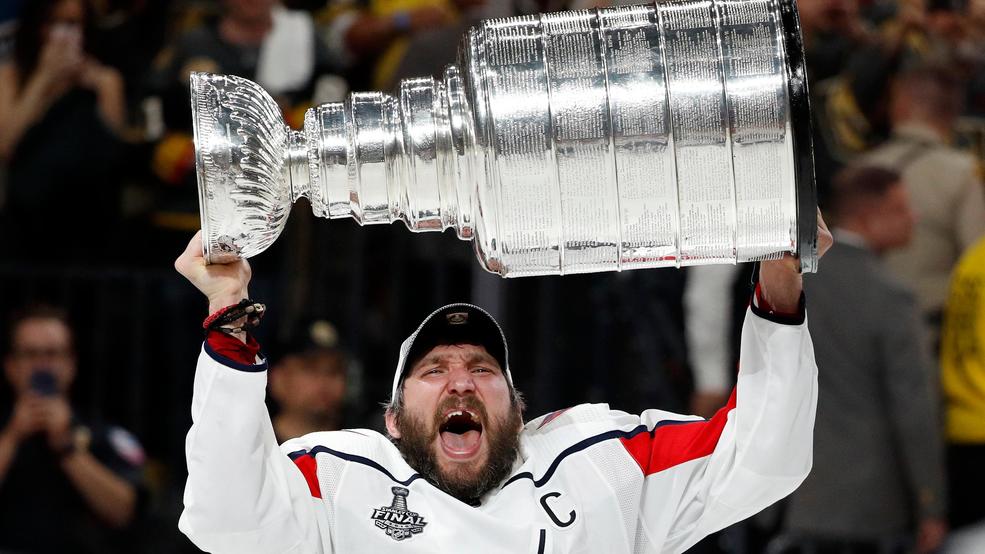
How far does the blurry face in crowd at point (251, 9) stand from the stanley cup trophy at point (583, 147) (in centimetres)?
265

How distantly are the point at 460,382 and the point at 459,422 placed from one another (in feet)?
Answer: 0.28

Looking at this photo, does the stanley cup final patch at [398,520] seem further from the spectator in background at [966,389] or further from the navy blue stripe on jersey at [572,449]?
the spectator in background at [966,389]

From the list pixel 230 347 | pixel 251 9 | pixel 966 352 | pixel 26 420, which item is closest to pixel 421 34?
pixel 251 9

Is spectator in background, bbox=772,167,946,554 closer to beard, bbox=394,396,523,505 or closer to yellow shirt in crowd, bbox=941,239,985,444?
yellow shirt in crowd, bbox=941,239,985,444

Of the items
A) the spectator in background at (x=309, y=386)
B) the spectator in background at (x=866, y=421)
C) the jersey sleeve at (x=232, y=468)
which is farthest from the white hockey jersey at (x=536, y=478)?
the spectator in background at (x=309, y=386)

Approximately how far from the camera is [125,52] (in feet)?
18.3

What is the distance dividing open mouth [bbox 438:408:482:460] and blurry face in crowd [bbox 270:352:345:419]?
6.26ft

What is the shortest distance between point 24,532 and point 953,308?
10.6ft

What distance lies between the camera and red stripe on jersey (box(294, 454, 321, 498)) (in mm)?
3008

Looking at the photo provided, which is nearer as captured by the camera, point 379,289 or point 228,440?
point 228,440

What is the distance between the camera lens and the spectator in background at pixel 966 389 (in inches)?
195

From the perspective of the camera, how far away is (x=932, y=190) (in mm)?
5172

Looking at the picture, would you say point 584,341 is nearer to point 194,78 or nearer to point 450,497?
point 450,497

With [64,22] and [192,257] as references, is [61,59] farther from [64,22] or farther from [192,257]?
[192,257]
